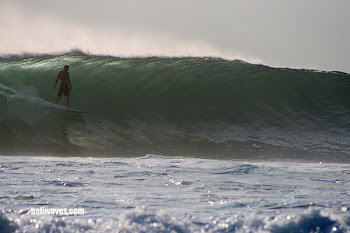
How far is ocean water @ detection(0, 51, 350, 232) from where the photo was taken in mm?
2566

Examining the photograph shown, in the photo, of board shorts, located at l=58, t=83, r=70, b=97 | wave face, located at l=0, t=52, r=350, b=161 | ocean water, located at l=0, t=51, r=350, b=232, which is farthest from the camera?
board shorts, located at l=58, t=83, r=70, b=97

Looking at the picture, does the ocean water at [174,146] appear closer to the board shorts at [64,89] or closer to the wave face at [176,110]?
the wave face at [176,110]

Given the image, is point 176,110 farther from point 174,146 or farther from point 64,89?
point 64,89

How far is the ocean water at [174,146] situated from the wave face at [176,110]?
27 millimetres

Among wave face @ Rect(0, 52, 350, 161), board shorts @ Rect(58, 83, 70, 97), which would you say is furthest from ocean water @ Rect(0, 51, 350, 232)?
board shorts @ Rect(58, 83, 70, 97)

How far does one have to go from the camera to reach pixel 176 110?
9188 millimetres

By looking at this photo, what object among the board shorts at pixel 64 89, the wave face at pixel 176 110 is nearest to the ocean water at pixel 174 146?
the wave face at pixel 176 110

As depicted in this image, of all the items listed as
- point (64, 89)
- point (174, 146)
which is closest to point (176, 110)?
point (174, 146)

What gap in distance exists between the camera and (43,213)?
2.57 meters

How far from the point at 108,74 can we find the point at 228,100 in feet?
11.1

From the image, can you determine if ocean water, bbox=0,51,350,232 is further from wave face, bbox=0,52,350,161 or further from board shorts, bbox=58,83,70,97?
board shorts, bbox=58,83,70,97

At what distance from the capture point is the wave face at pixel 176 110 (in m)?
7.34

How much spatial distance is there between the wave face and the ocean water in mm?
27

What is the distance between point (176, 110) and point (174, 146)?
1878 millimetres
